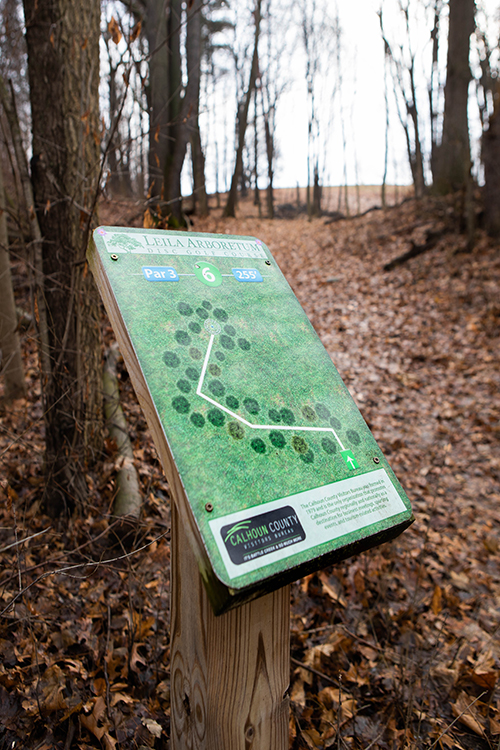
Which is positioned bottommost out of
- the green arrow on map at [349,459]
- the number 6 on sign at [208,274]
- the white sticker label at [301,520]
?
the white sticker label at [301,520]

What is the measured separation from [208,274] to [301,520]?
971mm

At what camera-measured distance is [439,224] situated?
1079cm

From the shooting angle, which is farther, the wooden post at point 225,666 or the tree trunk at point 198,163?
the tree trunk at point 198,163

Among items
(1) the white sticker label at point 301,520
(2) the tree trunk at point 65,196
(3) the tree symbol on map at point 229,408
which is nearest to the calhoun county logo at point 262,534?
(1) the white sticker label at point 301,520

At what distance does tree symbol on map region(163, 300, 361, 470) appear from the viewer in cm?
132

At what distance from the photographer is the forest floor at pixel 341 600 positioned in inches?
79.0

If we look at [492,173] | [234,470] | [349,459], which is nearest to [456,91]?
[492,173]

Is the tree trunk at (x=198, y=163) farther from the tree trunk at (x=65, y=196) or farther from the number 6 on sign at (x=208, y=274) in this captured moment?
the number 6 on sign at (x=208, y=274)

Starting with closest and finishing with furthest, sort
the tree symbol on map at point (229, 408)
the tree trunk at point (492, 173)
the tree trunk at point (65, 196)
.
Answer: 1. the tree symbol on map at point (229, 408)
2. the tree trunk at point (65, 196)
3. the tree trunk at point (492, 173)

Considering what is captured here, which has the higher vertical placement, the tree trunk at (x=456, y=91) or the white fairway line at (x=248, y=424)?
the tree trunk at (x=456, y=91)

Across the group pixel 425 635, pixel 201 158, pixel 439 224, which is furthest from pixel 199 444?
pixel 201 158

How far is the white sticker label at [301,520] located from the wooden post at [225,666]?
0.92 feet

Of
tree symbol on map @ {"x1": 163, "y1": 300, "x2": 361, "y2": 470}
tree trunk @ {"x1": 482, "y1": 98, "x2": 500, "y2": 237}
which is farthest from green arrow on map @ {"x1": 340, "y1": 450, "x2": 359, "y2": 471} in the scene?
tree trunk @ {"x1": 482, "y1": 98, "x2": 500, "y2": 237}

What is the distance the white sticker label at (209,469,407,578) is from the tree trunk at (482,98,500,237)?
9.32 meters
